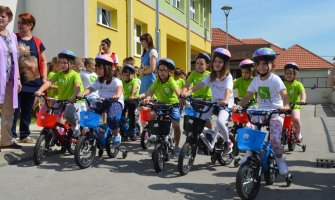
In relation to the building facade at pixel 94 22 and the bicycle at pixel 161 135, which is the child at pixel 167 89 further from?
the building facade at pixel 94 22

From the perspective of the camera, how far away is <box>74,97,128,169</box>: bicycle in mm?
6495

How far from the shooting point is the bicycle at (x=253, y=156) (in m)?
4.91

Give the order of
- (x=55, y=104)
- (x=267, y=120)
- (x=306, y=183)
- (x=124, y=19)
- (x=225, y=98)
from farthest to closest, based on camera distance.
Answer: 1. (x=124, y=19)
2. (x=55, y=104)
3. (x=225, y=98)
4. (x=306, y=183)
5. (x=267, y=120)

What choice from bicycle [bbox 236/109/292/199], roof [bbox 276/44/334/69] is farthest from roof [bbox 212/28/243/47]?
bicycle [bbox 236/109/292/199]

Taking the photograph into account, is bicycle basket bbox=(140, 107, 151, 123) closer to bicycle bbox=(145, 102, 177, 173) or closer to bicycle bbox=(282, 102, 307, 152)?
bicycle bbox=(145, 102, 177, 173)

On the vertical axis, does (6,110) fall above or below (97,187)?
above

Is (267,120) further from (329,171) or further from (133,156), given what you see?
(133,156)

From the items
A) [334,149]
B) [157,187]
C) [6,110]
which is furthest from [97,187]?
[334,149]

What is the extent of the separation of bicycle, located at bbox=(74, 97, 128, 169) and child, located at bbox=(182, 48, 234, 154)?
5.12 ft

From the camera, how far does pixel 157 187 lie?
5582mm

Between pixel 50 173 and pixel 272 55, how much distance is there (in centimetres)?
353

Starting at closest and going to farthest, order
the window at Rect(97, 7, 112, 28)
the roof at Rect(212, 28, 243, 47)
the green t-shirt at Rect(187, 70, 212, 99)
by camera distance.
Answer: the green t-shirt at Rect(187, 70, 212, 99)
the window at Rect(97, 7, 112, 28)
the roof at Rect(212, 28, 243, 47)

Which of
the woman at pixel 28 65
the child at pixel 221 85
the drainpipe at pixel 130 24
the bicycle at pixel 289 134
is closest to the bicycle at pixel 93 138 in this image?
the woman at pixel 28 65

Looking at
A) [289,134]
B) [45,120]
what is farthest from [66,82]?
[289,134]
